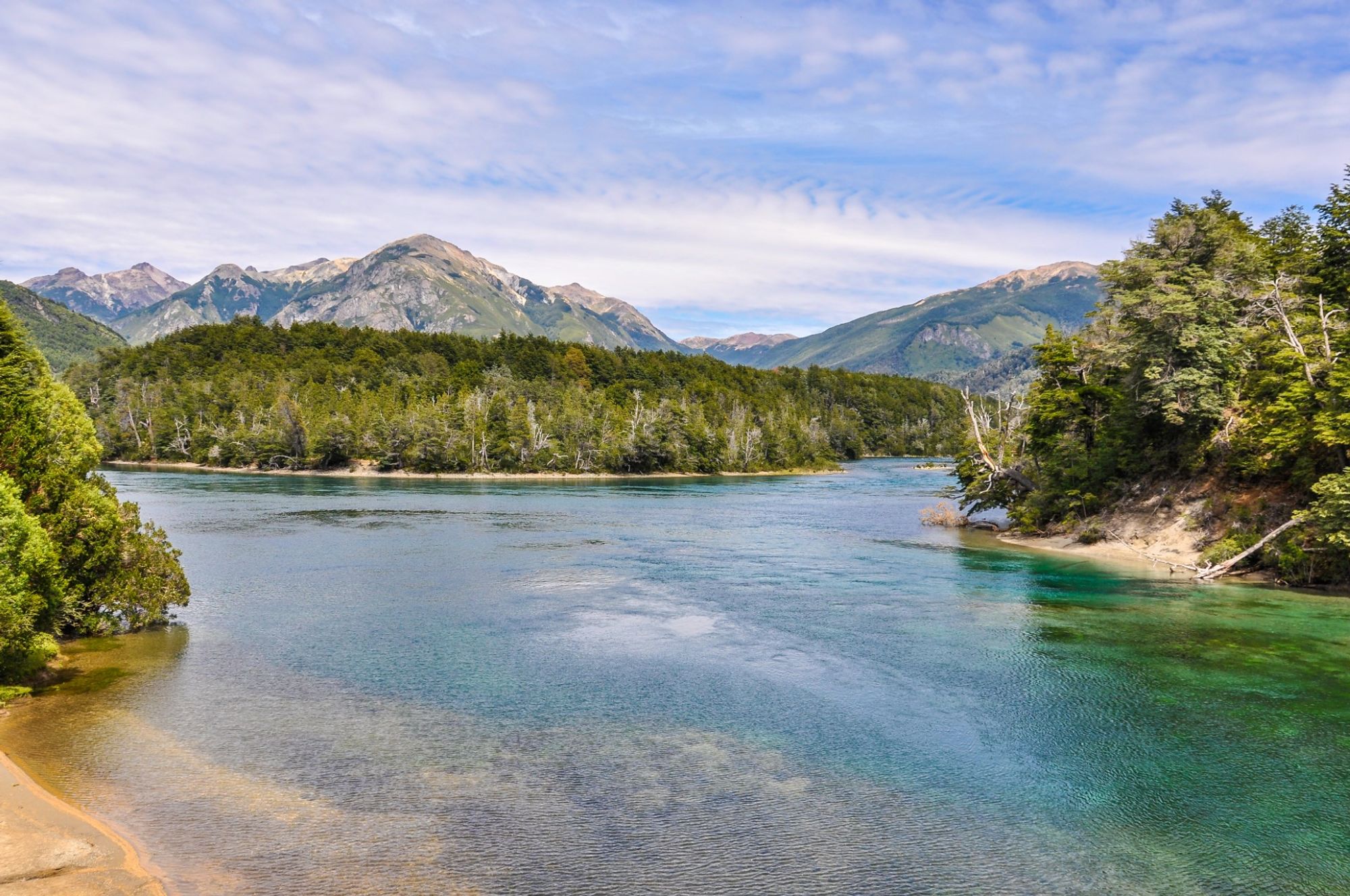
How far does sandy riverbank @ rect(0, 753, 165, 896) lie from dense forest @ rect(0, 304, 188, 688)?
21.7 feet

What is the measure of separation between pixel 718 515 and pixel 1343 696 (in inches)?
2221

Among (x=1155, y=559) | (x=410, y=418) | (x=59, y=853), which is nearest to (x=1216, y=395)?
(x=1155, y=559)

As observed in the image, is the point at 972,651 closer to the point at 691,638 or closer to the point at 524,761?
the point at 691,638

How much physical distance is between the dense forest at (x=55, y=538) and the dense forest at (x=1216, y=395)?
45.6m

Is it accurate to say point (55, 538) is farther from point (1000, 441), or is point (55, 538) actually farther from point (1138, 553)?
point (1000, 441)

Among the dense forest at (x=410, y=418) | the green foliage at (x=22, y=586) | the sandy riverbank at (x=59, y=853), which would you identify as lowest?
the sandy riverbank at (x=59, y=853)

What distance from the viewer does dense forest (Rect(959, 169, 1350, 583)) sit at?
38.8 meters

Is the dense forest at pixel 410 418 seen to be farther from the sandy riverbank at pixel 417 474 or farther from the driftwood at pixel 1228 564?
the driftwood at pixel 1228 564

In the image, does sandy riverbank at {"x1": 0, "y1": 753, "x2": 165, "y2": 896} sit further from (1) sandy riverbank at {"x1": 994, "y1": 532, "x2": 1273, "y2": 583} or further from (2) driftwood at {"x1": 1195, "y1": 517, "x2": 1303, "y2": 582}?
(1) sandy riverbank at {"x1": 994, "y1": 532, "x2": 1273, "y2": 583}

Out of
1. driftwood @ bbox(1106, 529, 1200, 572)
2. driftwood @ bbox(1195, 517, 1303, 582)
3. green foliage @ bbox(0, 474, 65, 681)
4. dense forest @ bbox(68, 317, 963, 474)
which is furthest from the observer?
dense forest @ bbox(68, 317, 963, 474)

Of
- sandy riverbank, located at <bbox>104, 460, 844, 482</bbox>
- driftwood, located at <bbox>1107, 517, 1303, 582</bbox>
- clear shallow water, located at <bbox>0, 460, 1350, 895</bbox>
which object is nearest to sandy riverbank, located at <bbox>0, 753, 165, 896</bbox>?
clear shallow water, located at <bbox>0, 460, 1350, 895</bbox>

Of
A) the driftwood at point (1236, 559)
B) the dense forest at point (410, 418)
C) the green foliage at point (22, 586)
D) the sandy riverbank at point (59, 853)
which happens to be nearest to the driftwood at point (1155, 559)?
the driftwood at point (1236, 559)

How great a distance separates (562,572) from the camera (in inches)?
1752

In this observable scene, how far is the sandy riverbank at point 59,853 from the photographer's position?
12266 millimetres
